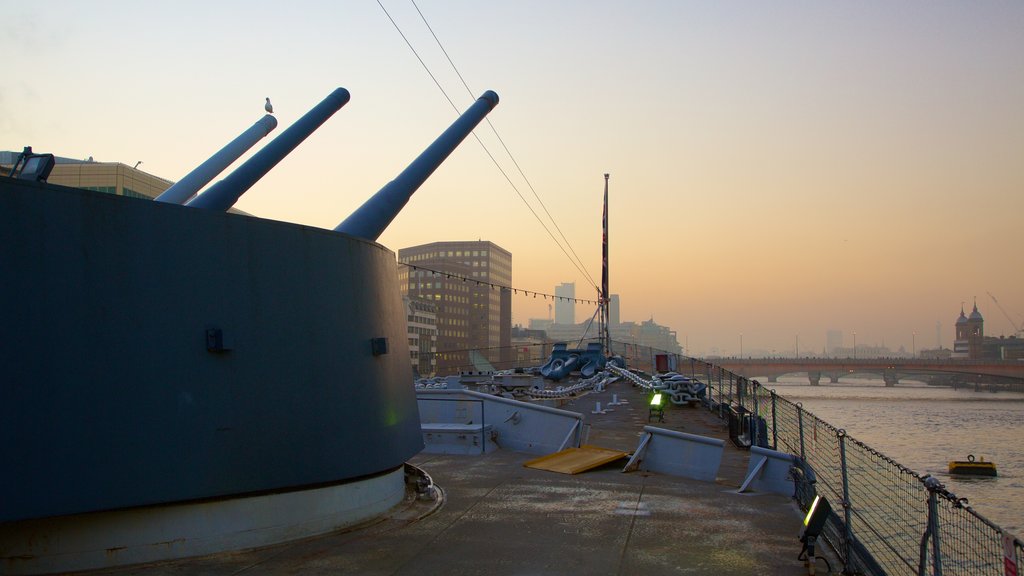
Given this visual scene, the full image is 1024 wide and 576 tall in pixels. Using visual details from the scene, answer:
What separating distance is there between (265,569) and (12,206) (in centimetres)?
321

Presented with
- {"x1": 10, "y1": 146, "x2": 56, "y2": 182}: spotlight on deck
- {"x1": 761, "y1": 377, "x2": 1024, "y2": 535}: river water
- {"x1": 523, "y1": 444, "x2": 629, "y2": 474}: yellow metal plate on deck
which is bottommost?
{"x1": 761, "y1": 377, "x2": 1024, "y2": 535}: river water

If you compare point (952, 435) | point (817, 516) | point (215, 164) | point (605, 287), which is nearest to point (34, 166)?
point (215, 164)

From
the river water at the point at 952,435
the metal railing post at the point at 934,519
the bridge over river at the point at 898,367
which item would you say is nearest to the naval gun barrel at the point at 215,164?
the metal railing post at the point at 934,519

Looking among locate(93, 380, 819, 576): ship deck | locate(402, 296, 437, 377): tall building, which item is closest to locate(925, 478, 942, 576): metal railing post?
locate(93, 380, 819, 576): ship deck

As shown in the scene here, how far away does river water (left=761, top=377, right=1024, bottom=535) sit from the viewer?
103ft

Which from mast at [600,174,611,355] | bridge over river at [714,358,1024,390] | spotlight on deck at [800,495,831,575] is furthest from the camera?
bridge over river at [714,358,1024,390]

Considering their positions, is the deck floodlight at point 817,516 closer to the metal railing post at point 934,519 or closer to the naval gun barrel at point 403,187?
the metal railing post at point 934,519

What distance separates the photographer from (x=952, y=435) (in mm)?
53500

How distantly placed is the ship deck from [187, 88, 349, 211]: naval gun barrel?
354 cm

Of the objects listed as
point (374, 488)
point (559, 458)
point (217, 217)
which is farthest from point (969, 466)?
point (217, 217)

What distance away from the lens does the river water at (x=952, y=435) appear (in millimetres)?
31438

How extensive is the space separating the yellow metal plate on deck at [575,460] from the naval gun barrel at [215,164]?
6.11 meters

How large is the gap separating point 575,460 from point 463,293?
12279cm

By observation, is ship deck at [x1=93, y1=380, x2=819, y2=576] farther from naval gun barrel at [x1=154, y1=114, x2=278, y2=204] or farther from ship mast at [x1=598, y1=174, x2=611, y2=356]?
ship mast at [x1=598, y1=174, x2=611, y2=356]
